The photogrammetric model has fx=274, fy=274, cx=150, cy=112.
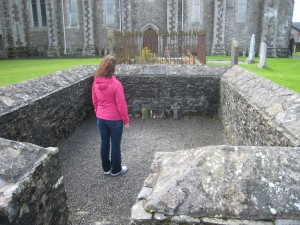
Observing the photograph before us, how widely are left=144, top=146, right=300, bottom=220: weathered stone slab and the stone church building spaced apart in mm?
24490

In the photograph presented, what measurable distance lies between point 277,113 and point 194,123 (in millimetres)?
4362

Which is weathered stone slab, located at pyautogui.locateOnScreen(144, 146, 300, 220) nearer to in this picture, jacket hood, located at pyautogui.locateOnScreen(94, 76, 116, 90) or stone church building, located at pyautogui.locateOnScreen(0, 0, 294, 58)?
jacket hood, located at pyautogui.locateOnScreen(94, 76, 116, 90)

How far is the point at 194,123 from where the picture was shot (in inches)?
314

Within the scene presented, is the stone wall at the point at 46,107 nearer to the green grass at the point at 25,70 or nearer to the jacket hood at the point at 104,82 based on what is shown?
the jacket hood at the point at 104,82

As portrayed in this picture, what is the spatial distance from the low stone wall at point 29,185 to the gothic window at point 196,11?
990 inches

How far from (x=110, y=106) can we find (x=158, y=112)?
4.03 meters

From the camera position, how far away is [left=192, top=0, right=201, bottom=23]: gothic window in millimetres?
25584

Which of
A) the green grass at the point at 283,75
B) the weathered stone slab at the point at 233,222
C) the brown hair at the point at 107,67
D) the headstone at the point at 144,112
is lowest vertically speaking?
the headstone at the point at 144,112

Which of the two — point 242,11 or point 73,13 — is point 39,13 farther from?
point 242,11

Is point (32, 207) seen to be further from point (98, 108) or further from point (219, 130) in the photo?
point (219, 130)

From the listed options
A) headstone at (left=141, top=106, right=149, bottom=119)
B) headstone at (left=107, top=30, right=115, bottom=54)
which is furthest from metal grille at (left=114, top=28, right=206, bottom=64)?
headstone at (left=141, top=106, right=149, bottom=119)

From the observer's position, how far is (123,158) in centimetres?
584

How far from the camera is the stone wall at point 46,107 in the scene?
4.52 metres

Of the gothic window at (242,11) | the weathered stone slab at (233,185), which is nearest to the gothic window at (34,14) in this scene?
the gothic window at (242,11)
